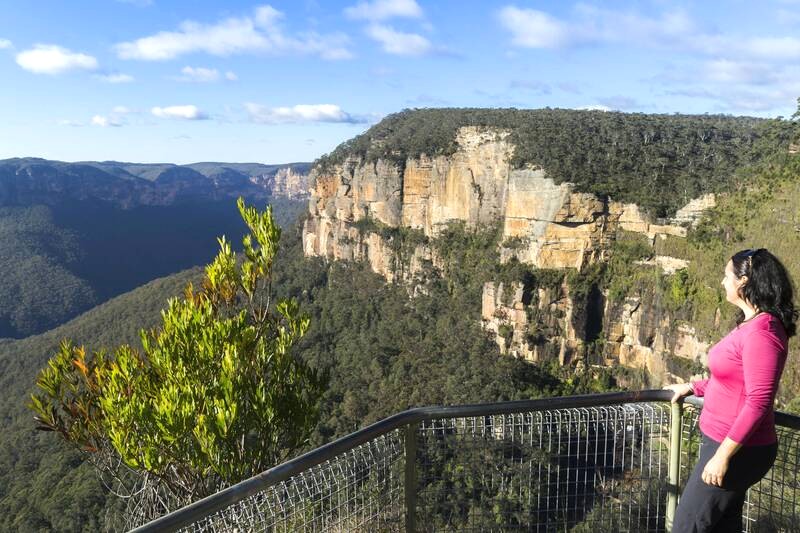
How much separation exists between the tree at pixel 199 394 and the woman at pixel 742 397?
2315mm

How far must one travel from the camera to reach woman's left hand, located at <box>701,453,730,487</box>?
219 centimetres

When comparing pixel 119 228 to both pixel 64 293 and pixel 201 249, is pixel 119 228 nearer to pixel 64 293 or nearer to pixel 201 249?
pixel 201 249

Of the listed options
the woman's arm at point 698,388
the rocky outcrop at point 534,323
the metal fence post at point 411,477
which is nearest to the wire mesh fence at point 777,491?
the woman's arm at point 698,388

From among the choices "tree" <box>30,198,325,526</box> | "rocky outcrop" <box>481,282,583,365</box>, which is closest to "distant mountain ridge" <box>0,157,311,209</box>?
"rocky outcrop" <box>481,282,583,365</box>

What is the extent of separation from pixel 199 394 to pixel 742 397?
278 cm

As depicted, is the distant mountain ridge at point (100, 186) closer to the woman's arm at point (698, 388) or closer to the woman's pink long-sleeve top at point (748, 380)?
the woman's arm at point (698, 388)

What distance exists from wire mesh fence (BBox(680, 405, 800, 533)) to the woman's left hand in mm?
786

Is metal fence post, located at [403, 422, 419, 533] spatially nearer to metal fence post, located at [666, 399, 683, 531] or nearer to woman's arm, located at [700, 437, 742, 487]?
woman's arm, located at [700, 437, 742, 487]

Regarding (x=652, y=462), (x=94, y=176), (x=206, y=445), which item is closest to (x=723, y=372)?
(x=652, y=462)

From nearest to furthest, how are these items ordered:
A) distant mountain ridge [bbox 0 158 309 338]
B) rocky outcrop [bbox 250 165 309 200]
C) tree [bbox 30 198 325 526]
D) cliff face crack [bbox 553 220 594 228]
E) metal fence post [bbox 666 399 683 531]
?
metal fence post [bbox 666 399 683 531]
tree [bbox 30 198 325 526]
cliff face crack [bbox 553 220 594 228]
distant mountain ridge [bbox 0 158 309 338]
rocky outcrop [bbox 250 165 309 200]

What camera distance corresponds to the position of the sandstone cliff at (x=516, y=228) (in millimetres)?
28125

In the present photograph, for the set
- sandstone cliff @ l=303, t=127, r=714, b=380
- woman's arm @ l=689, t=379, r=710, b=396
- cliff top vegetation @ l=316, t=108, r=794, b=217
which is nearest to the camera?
woman's arm @ l=689, t=379, r=710, b=396

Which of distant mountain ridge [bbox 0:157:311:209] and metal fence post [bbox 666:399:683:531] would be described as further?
distant mountain ridge [bbox 0:157:311:209]

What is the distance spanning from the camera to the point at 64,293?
8012 cm
